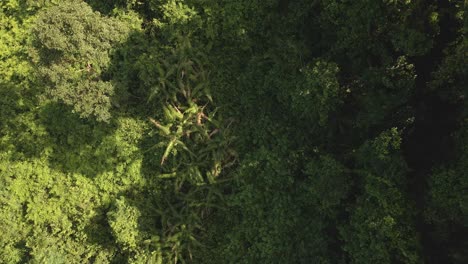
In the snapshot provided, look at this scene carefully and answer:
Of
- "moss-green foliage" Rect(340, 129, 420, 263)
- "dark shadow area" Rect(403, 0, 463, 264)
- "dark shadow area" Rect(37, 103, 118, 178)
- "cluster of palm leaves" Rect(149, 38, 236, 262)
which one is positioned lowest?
"dark shadow area" Rect(37, 103, 118, 178)

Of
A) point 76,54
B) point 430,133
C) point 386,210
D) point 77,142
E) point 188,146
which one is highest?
point 430,133

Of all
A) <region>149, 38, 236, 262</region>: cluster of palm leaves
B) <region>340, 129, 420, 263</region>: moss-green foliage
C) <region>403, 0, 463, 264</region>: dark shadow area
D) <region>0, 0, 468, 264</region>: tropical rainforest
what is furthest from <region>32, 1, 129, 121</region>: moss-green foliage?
<region>403, 0, 463, 264</region>: dark shadow area

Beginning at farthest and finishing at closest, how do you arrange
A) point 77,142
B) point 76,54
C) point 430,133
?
point 77,142 → point 76,54 → point 430,133

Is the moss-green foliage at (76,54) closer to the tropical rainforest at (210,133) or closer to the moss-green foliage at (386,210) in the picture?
the tropical rainforest at (210,133)

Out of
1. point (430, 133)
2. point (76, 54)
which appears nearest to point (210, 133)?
point (76, 54)

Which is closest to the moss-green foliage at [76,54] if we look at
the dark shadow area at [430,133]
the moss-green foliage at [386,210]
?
the moss-green foliage at [386,210]

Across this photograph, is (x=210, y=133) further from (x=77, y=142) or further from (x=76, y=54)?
(x=76, y=54)

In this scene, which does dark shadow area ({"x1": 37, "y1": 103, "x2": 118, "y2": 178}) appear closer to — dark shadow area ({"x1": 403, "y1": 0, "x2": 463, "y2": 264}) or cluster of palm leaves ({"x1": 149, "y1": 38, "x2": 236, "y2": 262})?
cluster of palm leaves ({"x1": 149, "y1": 38, "x2": 236, "y2": 262})

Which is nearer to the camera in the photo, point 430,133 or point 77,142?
point 430,133

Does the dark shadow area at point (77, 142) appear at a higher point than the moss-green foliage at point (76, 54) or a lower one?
lower
